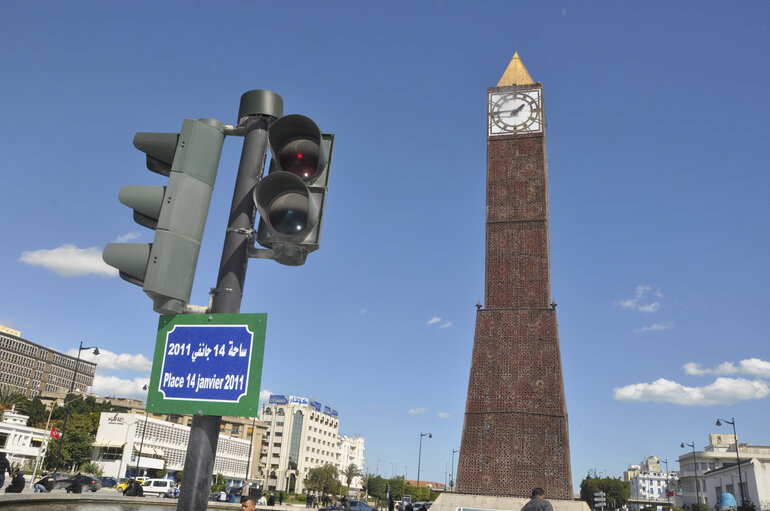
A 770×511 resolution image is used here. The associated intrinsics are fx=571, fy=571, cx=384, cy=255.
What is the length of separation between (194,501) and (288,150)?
2403mm

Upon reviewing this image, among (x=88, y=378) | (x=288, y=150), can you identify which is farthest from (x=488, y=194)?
(x=88, y=378)

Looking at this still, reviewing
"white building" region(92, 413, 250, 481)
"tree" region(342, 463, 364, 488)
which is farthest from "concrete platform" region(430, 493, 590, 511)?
"tree" region(342, 463, 364, 488)

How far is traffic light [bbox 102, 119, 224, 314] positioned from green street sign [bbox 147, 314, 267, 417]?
0.19 meters

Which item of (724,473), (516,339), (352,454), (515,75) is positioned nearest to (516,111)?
(515,75)

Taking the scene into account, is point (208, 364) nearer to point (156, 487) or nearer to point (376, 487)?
point (156, 487)

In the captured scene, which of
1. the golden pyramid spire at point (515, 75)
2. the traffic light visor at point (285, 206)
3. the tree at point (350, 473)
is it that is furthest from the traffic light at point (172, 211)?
the tree at point (350, 473)

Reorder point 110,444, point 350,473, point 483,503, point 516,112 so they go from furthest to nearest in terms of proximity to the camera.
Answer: point 350,473
point 110,444
point 516,112
point 483,503

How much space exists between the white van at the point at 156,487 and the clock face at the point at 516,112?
34.5 meters

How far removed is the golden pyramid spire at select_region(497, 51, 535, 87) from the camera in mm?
40347

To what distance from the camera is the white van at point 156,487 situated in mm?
41000

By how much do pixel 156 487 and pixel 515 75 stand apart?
130 feet

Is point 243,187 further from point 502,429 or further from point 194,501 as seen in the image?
point 502,429

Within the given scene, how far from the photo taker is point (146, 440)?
6931 cm

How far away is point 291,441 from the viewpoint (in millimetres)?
115188
